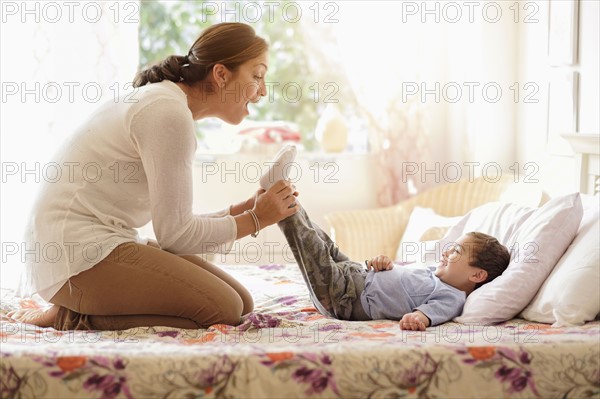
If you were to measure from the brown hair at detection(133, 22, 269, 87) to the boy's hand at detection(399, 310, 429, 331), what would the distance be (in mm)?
860

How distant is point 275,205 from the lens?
2180 mm

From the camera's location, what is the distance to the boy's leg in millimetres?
2232

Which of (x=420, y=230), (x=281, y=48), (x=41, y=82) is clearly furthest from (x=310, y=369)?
(x=281, y=48)

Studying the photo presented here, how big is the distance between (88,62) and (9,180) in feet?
2.13

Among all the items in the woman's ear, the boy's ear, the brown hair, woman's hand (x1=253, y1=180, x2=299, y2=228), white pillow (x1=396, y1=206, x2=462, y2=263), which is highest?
the brown hair

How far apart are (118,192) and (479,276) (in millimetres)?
1057

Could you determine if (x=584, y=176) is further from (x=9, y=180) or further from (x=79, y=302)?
(x=9, y=180)

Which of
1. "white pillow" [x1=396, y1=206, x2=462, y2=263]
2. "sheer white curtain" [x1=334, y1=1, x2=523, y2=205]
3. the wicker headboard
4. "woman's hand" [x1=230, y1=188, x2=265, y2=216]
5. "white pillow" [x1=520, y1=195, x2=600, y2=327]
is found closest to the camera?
"white pillow" [x1=520, y1=195, x2=600, y2=327]

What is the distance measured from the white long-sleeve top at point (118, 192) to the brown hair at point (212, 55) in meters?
0.07

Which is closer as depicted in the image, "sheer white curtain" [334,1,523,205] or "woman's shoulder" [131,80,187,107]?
"woman's shoulder" [131,80,187,107]

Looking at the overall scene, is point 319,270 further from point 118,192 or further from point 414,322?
point 118,192

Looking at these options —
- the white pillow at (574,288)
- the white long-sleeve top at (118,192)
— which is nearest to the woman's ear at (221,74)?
the white long-sleeve top at (118,192)

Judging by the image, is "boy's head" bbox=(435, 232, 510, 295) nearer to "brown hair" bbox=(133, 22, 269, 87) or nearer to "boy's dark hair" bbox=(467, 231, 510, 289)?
"boy's dark hair" bbox=(467, 231, 510, 289)

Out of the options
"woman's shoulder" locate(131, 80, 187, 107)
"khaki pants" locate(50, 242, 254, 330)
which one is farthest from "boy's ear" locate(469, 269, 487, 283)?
"woman's shoulder" locate(131, 80, 187, 107)
